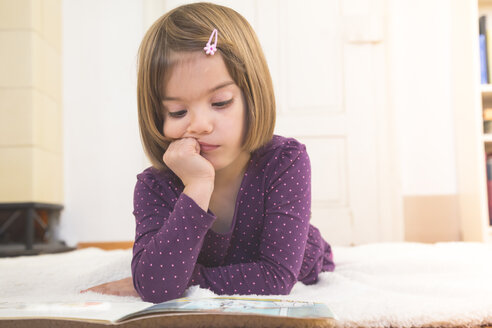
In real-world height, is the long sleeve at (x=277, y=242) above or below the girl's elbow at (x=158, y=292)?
above

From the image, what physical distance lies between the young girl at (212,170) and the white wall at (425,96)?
173 cm

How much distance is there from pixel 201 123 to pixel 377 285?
52 centimetres

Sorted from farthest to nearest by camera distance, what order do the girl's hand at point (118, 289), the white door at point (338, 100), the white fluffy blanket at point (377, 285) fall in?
the white door at point (338, 100) < the girl's hand at point (118, 289) < the white fluffy blanket at point (377, 285)

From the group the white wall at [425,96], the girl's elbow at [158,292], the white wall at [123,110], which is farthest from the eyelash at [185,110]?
the white wall at [425,96]

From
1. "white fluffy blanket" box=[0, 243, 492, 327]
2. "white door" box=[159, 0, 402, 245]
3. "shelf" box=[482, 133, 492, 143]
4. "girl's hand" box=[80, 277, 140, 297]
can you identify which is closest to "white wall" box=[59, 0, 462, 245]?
"white door" box=[159, 0, 402, 245]

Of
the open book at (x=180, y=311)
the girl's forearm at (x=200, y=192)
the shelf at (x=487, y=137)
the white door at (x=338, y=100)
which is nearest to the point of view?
the open book at (x=180, y=311)

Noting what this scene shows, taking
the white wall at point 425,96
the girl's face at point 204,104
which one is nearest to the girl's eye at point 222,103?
the girl's face at point 204,104

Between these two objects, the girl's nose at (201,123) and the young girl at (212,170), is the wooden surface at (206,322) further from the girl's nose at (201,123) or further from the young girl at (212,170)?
the girl's nose at (201,123)

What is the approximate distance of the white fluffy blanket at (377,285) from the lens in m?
0.73

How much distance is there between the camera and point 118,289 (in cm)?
98

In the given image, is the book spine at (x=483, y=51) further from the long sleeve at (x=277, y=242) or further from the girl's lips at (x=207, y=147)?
the girl's lips at (x=207, y=147)

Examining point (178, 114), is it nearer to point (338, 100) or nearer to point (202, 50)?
point (202, 50)

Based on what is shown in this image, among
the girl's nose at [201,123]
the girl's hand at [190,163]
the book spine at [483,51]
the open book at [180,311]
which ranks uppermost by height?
the book spine at [483,51]

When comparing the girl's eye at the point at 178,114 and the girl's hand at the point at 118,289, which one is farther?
the girl's hand at the point at 118,289
